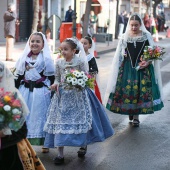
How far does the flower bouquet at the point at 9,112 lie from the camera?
13.1 ft

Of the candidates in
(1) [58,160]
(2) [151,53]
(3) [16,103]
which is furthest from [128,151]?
(3) [16,103]

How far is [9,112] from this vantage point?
4.00 metres

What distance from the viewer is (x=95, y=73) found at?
28.3 ft

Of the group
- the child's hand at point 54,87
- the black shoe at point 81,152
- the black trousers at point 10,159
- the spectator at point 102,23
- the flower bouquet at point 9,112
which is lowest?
the spectator at point 102,23

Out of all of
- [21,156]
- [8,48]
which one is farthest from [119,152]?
[8,48]

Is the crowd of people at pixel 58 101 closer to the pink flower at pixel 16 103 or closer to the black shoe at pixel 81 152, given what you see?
the black shoe at pixel 81 152

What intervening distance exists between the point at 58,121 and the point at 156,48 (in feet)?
9.26

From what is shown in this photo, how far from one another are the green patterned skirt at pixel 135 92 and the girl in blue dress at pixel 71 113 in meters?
2.07

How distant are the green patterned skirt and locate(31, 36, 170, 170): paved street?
31 cm

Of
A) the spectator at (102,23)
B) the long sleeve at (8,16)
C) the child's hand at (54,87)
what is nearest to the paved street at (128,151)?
the child's hand at (54,87)

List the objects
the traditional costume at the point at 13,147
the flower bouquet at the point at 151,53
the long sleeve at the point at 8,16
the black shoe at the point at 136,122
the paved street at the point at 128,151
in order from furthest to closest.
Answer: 1. the long sleeve at the point at 8,16
2. the black shoe at the point at 136,122
3. the flower bouquet at the point at 151,53
4. the paved street at the point at 128,151
5. the traditional costume at the point at 13,147

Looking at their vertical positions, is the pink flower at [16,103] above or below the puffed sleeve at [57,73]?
above

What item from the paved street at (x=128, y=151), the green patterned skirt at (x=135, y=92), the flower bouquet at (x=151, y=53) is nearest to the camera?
the paved street at (x=128, y=151)

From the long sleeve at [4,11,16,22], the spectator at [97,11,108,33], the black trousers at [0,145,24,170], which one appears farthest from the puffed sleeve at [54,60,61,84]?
the spectator at [97,11,108,33]
